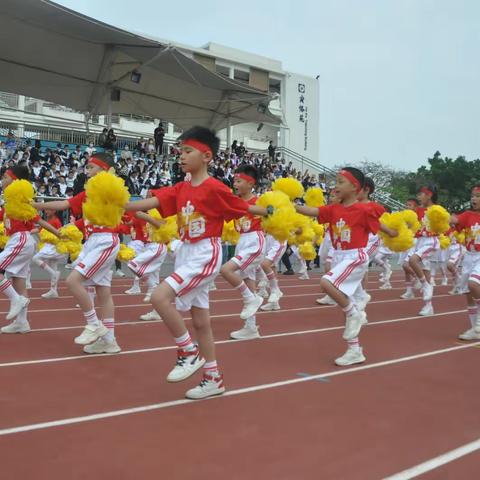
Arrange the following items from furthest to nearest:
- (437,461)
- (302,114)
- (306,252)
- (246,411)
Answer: (302,114) < (306,252) < (246,411) < (437,461)

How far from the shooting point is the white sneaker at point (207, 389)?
14.4 feet

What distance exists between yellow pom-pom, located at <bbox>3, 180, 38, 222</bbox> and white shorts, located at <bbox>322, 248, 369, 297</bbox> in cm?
334

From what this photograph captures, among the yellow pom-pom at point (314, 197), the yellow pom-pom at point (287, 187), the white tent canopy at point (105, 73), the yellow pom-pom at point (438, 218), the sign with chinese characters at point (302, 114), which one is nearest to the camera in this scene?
the yellow pom-pom at point (287, 187)

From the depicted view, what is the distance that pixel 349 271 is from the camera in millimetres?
5824

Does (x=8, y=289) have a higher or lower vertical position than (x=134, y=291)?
higher

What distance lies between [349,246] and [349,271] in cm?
28

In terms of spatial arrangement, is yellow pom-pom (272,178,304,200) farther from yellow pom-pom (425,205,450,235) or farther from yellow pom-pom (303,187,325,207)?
yellow pom-pom (425,205,450,235)

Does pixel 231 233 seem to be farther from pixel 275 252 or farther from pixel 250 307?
pixel 275 252

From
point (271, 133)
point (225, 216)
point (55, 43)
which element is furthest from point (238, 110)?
point (271, 133)

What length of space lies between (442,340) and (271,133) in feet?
160

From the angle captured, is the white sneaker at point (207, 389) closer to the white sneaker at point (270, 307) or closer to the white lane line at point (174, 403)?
the white lane line at point (174, 403)

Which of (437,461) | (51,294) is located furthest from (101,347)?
(51,294)

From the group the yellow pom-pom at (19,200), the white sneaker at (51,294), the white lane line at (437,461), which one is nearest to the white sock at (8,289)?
the yellow pom-pom at (19,200)

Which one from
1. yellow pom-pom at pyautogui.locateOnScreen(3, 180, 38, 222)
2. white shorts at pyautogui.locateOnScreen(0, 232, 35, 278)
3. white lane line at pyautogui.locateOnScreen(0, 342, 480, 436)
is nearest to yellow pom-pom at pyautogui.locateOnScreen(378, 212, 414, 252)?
white lane line at pyautogui.locateOnScreen(0, 342, 480, 436)
